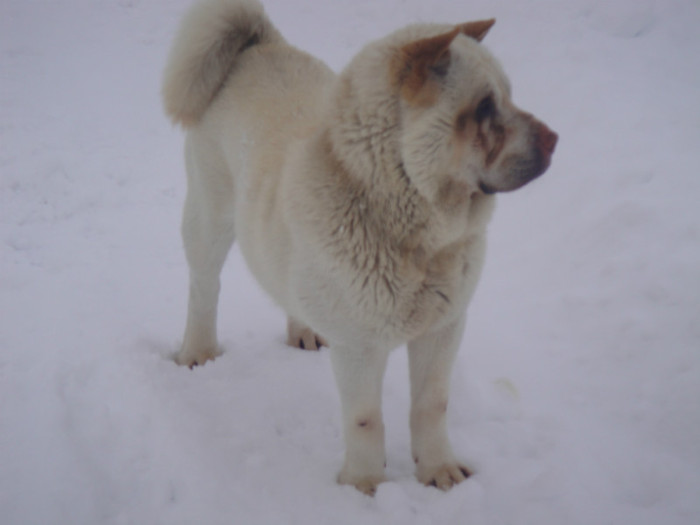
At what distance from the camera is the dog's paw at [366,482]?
2174mm

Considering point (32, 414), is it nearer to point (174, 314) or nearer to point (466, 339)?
point (174, 314)

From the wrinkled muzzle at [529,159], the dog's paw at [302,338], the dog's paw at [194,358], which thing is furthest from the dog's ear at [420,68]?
the dog's paw at [194,358]

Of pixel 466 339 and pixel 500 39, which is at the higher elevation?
pixel 500 39

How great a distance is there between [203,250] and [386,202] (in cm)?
158

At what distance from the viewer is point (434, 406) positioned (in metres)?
2.23

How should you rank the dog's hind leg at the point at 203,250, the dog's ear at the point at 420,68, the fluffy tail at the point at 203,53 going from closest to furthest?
the dog's ear at the point at 420,68
the fluffy tail at the point at 203,53
the dog's hind leg at the point at 203,250

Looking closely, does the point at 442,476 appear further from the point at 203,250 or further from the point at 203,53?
the point at 203,53

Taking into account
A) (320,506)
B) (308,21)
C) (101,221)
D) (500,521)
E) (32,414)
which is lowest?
(101,221)

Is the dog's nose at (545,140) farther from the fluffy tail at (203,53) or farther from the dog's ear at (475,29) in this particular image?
the fluffy tail at (203,53)

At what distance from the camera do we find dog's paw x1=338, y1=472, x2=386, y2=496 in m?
2.17

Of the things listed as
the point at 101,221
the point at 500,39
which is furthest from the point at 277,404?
the point at 500,39

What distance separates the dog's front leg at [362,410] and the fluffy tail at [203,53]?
5.12 feet

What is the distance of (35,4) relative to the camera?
29.1 feet

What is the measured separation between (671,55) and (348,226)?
5.43m
